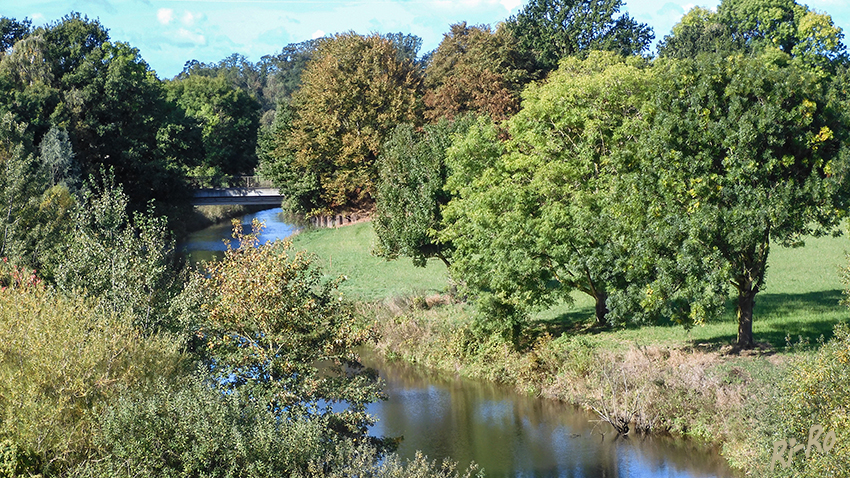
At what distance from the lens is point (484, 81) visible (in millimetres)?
61062

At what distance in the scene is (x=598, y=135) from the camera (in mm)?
30734

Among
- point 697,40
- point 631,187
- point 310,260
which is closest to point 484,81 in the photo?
point 697,40

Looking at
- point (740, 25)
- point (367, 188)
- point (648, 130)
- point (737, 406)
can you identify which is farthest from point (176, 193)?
point (740, 25)

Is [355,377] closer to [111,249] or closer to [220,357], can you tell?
[220,357]

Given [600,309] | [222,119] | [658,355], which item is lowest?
[658,355]

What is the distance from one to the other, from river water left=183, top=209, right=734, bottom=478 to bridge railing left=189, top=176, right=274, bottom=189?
127ft

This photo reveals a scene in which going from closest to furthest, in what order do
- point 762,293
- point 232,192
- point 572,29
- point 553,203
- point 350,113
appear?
1. point 553,203
2. point 762,293
3. point 350,113
4. point 232,192
5. point 572,29

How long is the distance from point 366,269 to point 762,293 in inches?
959

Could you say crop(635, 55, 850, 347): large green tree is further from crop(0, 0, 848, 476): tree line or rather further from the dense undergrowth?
the dense undergrowth

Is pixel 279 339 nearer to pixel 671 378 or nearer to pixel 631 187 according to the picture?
pixel 631 187

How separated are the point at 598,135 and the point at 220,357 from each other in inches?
712

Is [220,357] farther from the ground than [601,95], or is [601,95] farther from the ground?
[601,95]

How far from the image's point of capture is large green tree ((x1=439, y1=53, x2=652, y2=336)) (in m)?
29.7

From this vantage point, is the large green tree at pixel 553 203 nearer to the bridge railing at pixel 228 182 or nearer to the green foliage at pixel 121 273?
the green foliage at pixel 121 273
